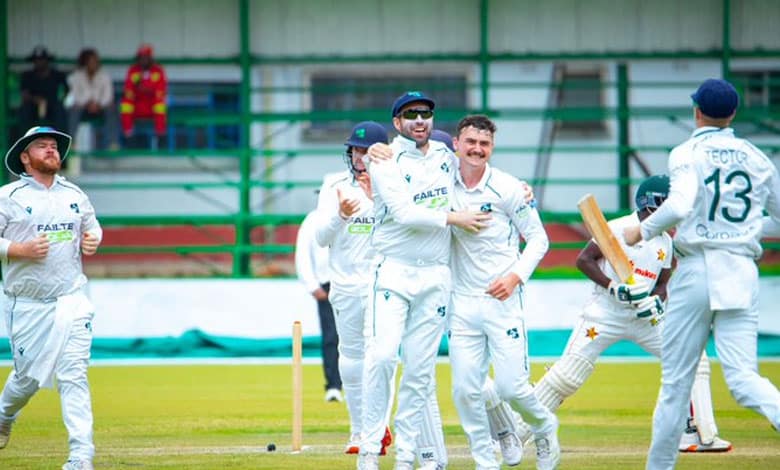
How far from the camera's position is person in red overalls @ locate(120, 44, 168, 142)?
958 inches

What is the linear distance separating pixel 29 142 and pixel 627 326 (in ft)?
15.4

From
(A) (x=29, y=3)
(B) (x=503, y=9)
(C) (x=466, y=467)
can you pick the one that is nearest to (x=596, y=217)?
(C) (x=466, y=467)

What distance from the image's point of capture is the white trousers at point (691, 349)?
8492 mm

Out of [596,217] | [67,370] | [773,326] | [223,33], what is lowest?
[773,326]

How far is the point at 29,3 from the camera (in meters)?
25.7

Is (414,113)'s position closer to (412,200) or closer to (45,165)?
(412,200)

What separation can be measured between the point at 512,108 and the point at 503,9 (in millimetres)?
1804

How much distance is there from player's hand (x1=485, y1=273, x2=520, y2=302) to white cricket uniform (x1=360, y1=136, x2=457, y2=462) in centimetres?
36

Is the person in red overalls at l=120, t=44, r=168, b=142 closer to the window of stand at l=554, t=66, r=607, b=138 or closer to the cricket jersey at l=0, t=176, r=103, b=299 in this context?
the window of stand at l=554, t=66, r=607, b=138

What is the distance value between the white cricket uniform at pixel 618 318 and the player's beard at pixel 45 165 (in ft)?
13.4

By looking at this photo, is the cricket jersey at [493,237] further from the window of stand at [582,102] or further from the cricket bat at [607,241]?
the window of stand at [582,102]

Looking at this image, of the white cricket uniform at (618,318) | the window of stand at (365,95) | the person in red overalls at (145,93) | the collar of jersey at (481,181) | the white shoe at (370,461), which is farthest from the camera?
the window of stand at (365,95)

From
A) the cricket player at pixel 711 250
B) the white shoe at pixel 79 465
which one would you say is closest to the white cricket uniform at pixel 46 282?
the white shoe at pixel 79 465

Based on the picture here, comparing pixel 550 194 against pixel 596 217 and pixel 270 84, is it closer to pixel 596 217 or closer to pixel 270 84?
pixel 270 84
